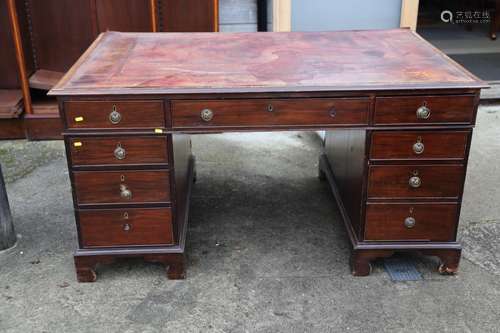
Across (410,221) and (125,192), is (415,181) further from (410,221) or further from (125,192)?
(125,192)

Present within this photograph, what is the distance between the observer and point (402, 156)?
2.35 meters

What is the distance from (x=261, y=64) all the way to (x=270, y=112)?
0.36 m

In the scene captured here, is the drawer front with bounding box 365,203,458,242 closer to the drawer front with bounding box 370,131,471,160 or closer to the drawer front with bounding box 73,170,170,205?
the drawer front with bounding box 370,131,471,160

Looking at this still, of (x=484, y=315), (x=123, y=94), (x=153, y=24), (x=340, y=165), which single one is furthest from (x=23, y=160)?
(x=484, y=315)

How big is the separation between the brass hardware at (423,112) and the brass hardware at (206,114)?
837 millimetres

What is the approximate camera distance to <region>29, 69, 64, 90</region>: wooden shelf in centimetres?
411

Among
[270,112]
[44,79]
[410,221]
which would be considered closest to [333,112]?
[270,112]

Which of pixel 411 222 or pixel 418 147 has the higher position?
pixel 418 147

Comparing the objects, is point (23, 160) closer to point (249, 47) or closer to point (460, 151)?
point (249, 47)

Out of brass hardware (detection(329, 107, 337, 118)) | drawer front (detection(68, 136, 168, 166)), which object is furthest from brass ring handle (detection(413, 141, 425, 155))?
drawer front (detection(68, 136, 168, 166))

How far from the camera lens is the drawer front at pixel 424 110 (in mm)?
2250

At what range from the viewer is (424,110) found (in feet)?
7.41

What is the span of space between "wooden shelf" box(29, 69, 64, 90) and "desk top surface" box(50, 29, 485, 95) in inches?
50.5

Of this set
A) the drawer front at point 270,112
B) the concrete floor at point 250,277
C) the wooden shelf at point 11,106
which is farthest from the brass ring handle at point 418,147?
the wooden shelf at point 11,106
